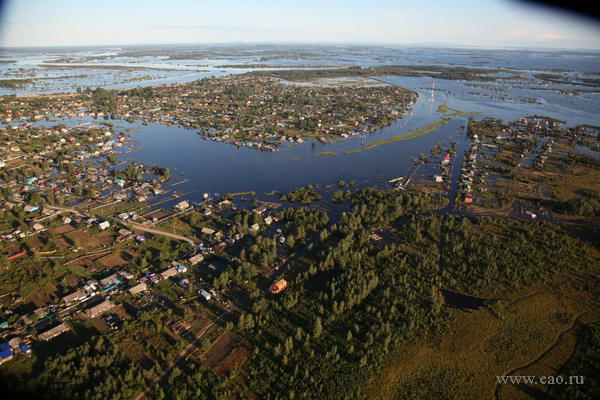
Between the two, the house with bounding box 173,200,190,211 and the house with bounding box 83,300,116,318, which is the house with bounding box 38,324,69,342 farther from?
the house with bounding box 173,200,190,211

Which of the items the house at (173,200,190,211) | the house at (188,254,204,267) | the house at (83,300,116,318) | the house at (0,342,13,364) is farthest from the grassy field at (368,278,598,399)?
the house at (173,200,190,211)

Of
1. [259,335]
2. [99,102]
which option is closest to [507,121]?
[259,335]

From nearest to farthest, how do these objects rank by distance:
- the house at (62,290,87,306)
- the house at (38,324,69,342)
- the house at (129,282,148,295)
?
the house at (38,324,69,342) → the house at (62,290,87,306) → the house at (129,282,148,295)

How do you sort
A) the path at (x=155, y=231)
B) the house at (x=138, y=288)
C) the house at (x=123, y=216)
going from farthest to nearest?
1. the house at (x=123, y=216)
2. the path at (x=155, y=231)
3. the house at (x=138, y=288)

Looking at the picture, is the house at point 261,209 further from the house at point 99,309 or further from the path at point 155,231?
the house at point 99,309

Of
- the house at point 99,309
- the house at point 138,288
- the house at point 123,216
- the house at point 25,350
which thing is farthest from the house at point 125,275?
the house at point 123,216

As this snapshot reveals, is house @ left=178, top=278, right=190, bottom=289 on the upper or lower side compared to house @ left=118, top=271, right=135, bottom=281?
lower

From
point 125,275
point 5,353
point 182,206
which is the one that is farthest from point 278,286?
point 182,206
